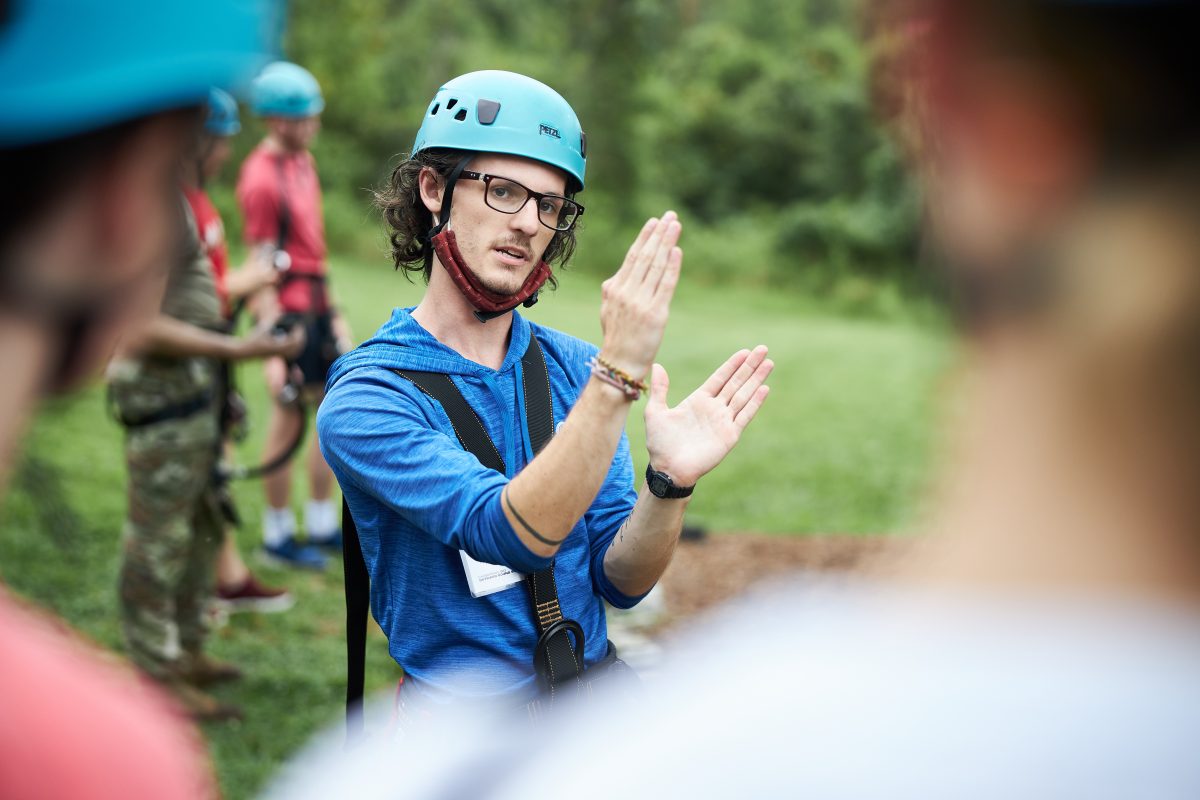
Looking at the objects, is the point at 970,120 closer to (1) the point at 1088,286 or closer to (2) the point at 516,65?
(1) the point at 1088,286

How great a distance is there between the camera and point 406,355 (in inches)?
98.7

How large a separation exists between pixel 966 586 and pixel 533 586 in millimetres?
1785

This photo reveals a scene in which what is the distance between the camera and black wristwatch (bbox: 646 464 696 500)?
8.28 feet

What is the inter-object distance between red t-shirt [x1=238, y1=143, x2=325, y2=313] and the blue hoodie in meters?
4.51

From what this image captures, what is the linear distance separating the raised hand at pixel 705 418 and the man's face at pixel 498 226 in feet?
1.37

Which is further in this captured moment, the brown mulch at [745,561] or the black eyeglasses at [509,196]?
the brown mulch at [745,561]

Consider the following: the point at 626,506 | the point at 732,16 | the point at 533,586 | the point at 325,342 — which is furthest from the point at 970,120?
the point at 732,16

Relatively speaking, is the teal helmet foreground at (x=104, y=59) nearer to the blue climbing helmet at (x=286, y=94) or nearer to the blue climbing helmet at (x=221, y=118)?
the blue climbing helmet at (x=221, y=118)

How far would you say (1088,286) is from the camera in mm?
706

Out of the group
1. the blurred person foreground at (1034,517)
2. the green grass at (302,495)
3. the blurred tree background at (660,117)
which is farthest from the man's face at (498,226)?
the blurred tree background at (660,117)

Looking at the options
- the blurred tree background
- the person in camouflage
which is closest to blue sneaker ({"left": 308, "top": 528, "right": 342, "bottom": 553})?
the person in camouflage

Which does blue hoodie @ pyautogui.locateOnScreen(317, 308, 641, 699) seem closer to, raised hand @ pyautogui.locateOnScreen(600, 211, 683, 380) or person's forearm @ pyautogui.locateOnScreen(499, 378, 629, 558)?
person's forearm @ pyautogui.locateOnScreen(499, 378, 629, 558)

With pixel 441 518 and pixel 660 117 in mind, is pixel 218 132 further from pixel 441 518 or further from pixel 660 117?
pixel 660 117

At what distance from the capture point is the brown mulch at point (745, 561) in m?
7.31
